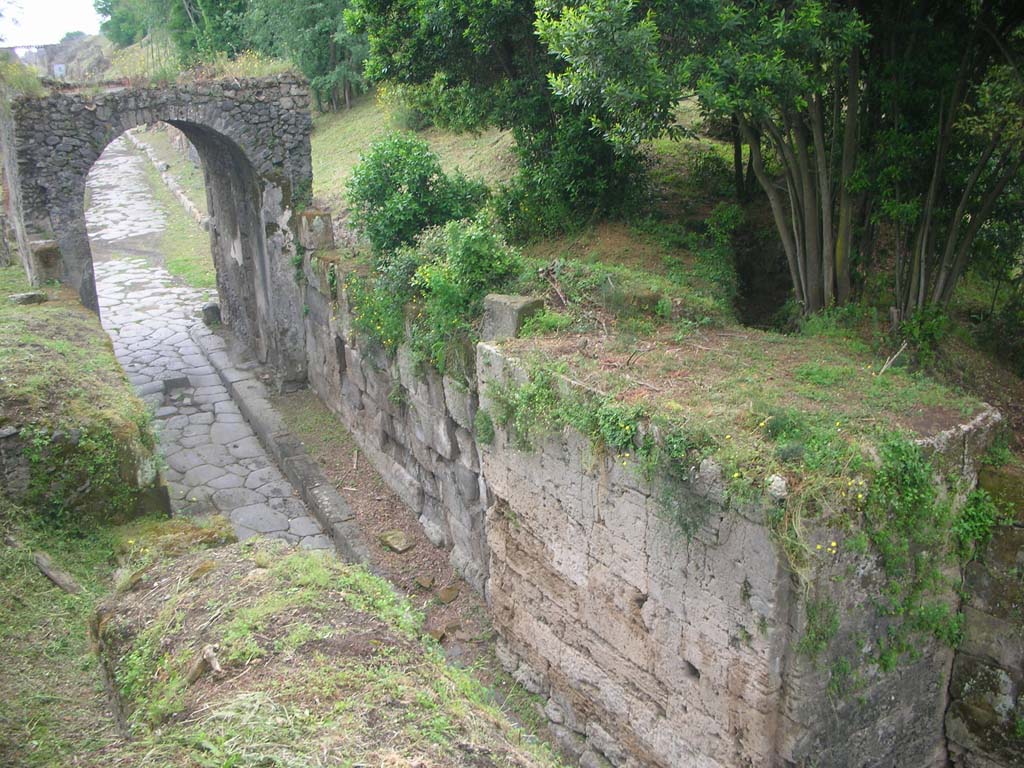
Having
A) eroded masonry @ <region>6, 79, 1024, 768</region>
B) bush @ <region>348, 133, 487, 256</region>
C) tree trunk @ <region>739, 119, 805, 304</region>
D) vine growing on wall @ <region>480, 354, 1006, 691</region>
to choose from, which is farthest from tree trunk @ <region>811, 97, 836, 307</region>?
bush @ <region>348, 133, 487, 256</region>

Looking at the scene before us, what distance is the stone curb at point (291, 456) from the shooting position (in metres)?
8.71

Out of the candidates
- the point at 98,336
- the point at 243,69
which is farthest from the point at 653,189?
the point at 98,336

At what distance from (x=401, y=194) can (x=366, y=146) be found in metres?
10.8

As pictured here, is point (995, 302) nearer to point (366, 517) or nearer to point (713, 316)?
point (713, 316)

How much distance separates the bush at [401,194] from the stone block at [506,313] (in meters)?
2.55

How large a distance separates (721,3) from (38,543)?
252 inches

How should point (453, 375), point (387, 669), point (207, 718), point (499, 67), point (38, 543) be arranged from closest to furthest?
point (207, 718)
point (387, 669)
point (38, 543)
point (453, 375)
point (499, 67)

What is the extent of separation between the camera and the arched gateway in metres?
10.0

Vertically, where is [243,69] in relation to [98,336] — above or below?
above

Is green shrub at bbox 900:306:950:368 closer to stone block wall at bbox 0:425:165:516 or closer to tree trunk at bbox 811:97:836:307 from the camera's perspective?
tree trunk at bbox 811:97:836:307

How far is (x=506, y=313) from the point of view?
6.65 metres

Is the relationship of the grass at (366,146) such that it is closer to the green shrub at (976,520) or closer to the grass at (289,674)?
the green shrub at (976,520)

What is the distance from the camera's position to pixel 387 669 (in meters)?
3.16

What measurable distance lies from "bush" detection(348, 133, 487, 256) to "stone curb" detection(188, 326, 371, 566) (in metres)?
2.68
